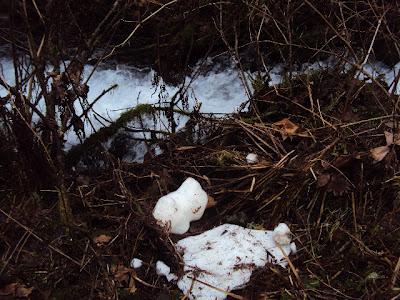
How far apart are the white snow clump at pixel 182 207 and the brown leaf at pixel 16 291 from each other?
2.53ft

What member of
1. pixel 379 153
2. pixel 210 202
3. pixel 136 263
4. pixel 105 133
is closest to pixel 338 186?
pixel 379 153

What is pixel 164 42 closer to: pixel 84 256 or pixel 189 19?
pixel 189 19

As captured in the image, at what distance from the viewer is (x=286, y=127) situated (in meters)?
3.21

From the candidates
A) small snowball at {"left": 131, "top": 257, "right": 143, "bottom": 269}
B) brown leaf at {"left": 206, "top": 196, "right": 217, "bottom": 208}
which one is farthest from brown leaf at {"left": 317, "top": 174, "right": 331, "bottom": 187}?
small snowball at {"left": 131, "top": 257, "right": 143, "bottom": 269}

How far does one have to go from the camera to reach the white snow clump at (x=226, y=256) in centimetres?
244

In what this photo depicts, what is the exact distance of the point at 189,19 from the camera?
409 cm

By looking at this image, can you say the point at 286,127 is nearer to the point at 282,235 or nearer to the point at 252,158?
the point at 252,158

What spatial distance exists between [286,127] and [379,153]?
67 cm

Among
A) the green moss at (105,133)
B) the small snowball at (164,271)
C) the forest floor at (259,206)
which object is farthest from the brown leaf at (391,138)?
the green moss at (105,133)

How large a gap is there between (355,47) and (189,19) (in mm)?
1439

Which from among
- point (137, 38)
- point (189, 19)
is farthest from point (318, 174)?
point (137, 38)

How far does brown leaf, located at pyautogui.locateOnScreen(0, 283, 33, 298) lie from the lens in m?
2.39

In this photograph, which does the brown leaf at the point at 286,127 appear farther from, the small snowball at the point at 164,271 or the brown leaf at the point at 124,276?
the brown leaf at the point at 124,276

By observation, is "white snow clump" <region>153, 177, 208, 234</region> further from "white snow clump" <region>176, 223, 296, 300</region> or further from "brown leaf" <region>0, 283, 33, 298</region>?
"brown leaf" <region>0, 283, 33, 298</region>
